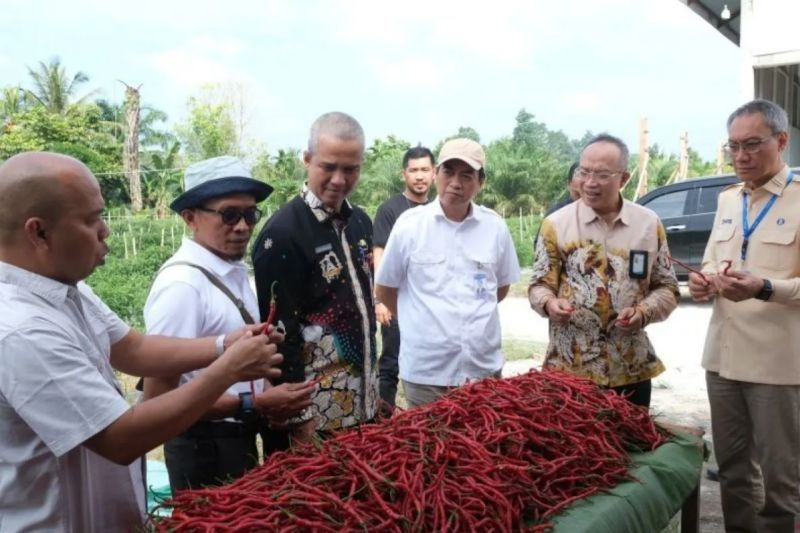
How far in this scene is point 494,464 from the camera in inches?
73.3

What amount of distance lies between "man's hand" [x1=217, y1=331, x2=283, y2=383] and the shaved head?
0.48 m

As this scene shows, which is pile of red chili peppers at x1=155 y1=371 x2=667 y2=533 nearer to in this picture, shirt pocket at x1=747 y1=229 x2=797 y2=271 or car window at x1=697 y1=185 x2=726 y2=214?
shirt pocket at x1=747 y1=229 x2=797 y2=271

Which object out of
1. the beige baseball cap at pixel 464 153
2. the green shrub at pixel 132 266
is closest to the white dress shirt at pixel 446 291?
the beige baseball cap at pixel 464 153

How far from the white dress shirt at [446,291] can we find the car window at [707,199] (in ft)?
24.2

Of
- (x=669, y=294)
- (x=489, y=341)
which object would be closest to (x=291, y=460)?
(x=489, y=341)

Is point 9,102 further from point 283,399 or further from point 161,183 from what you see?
point 283,399

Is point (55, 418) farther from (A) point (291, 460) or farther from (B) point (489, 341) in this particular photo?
(B) point (489, 341)

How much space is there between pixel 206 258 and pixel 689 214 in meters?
8.97

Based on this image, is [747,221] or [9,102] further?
[9,102]

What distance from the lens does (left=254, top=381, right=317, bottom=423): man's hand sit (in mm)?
2238

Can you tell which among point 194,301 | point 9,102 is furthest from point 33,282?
point 9,102

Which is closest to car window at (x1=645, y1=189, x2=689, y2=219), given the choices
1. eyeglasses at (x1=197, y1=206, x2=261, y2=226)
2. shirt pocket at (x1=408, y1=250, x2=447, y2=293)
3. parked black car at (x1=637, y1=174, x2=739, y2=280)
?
parked black car at (x1=637, y1=174, x2=739, y2=280)

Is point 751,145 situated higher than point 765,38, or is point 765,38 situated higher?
point 765,38

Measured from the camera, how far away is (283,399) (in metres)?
2.24
